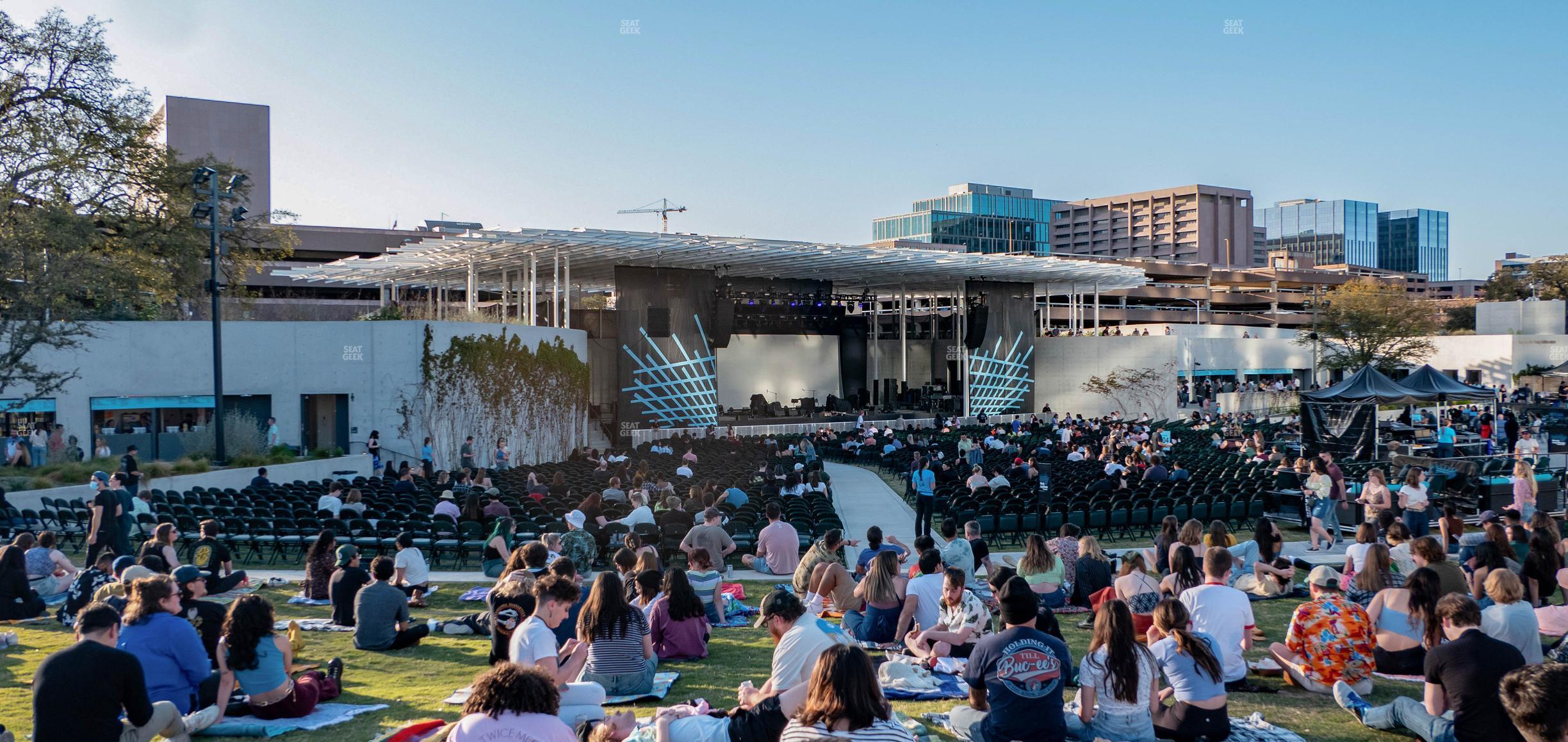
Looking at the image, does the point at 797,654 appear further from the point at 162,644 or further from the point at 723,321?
the point at 723,321

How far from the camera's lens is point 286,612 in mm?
9320

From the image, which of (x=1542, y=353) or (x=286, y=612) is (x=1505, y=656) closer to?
(x=286, y=612)

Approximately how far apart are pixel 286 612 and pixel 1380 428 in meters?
25.2

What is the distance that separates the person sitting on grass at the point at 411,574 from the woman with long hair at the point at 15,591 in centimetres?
306

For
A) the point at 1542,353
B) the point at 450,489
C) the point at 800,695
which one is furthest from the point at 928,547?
the point at 1542,353

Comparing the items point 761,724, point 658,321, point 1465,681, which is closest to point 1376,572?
point 1465,681

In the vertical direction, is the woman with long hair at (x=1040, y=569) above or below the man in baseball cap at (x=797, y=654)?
below

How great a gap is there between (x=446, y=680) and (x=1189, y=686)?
4727 mm

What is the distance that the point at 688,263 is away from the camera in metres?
32.5

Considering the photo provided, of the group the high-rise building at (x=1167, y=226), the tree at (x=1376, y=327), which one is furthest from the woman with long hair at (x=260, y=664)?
the high-rise building at (x=1167, y=226)

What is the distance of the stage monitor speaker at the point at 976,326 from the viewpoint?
39438 mm

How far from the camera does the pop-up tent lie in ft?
63.7

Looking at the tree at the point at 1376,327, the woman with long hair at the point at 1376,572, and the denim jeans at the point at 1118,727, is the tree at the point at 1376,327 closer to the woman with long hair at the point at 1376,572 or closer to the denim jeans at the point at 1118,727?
the woman with long hair at the point at 1376,572

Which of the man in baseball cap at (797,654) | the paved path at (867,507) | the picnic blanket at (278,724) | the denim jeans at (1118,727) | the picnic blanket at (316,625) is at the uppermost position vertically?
the man in baseball cap at (797,654)
